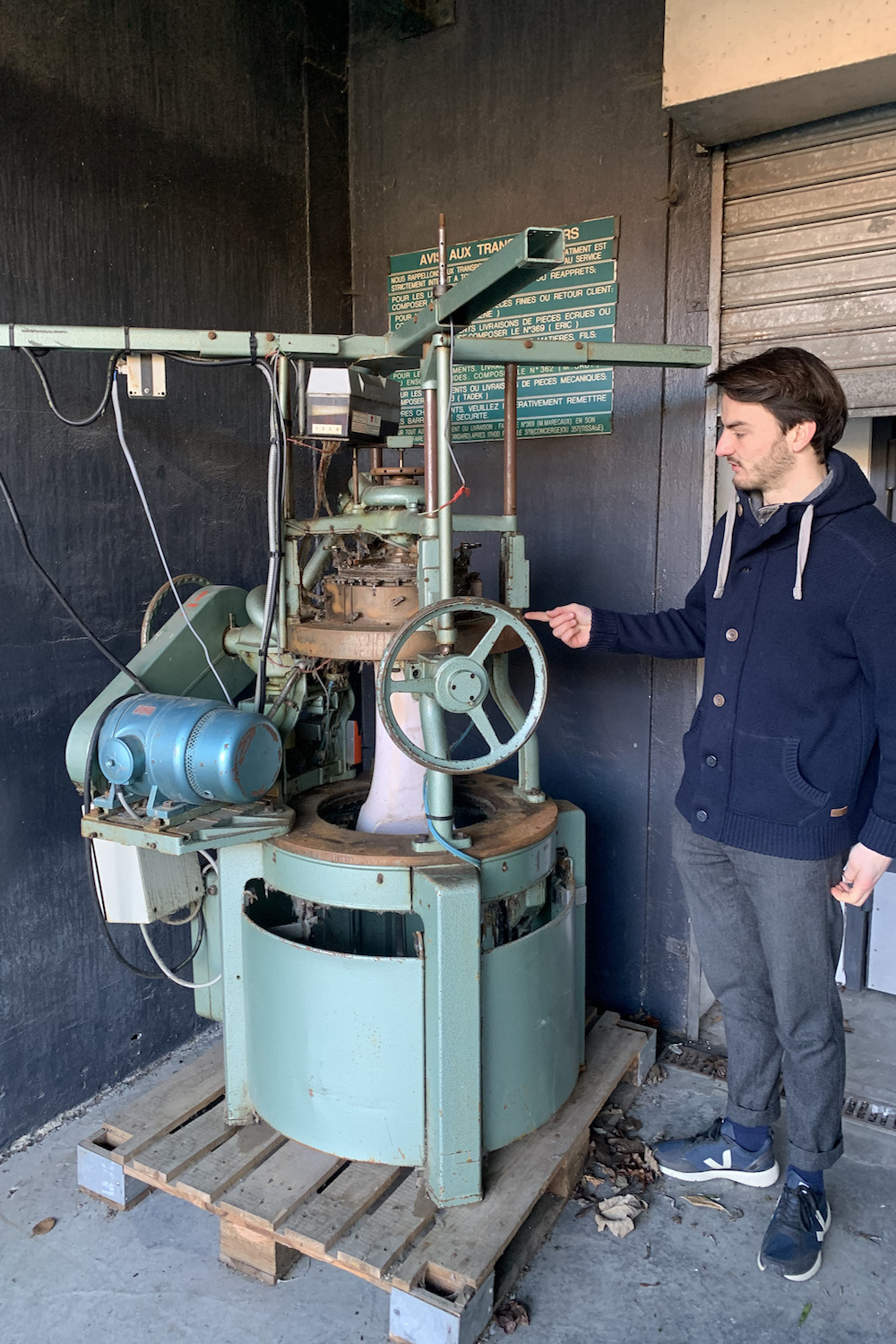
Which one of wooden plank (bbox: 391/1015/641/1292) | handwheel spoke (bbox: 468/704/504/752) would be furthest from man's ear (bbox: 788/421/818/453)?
wooden plank (bbox: 391/1015/641/1292)

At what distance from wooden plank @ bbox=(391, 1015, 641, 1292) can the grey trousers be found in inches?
13.1

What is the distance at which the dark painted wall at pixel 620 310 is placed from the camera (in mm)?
2549

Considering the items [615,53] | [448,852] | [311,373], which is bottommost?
[448,852]

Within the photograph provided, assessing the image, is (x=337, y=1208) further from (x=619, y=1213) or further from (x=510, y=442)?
(x=510, y=442)

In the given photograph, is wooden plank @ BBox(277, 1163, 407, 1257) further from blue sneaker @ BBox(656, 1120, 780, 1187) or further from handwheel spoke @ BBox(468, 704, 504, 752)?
handwheel spoke @ BBox(468, 704, 504, 752)

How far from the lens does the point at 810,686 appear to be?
71.2 inches

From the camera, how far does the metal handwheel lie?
1710 mm

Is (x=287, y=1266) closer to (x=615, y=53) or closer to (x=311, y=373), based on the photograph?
(x=311, y=373)

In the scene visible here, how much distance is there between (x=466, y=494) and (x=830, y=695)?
1455 mm

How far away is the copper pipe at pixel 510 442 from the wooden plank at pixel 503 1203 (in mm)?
1321

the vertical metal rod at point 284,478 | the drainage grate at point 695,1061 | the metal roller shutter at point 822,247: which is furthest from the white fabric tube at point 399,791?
the metal roller shutter at point 822,247

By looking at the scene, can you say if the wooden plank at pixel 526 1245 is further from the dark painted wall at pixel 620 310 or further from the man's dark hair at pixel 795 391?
the man's dark hair at pixel 795 391

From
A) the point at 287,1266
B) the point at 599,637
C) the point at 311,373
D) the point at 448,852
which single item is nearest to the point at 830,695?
the point at 599,637

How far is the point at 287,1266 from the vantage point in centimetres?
192
